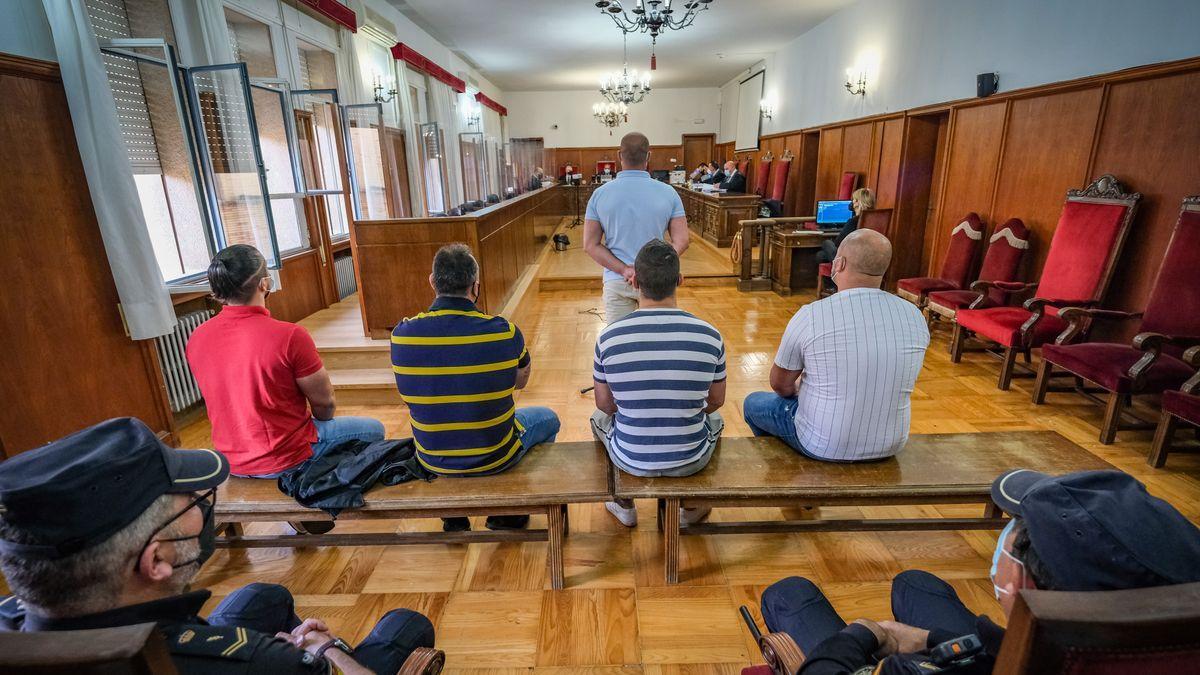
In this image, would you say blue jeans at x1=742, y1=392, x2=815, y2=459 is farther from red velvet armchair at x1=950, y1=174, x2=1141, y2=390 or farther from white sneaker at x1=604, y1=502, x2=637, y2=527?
red velvet armchair at x1=950, y1=174, x2=1141, y2=390

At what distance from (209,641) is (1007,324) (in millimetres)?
4330

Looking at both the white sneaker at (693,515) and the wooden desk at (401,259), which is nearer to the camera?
the white sneaker at (693,515)

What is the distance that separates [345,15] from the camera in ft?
18.2

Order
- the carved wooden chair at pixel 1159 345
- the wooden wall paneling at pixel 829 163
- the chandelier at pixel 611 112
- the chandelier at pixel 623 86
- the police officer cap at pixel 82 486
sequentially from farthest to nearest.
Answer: the chandelier at pixel 611 112 → the chandelier at pixel 623 86 → the wooden wall paneling at pixel 829 163 → the carved wooden chair at pixel 1159 345 → the police officer cap at pixel 82 486

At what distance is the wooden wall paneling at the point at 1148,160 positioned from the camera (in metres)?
2.98

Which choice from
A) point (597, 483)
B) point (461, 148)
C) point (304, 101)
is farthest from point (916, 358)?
point (461, 148)

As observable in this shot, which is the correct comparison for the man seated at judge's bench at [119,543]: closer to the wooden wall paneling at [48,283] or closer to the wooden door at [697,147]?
the wooden wall paneling at [48,283]

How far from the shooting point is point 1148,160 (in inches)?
126

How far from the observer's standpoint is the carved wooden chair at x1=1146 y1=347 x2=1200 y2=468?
2.50 metres

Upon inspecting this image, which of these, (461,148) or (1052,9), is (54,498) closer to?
(1052,9)

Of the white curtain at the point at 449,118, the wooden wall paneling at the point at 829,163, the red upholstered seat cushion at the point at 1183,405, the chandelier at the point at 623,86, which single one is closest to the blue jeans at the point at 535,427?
the red upholstered seat cushion at the point at 1183,405

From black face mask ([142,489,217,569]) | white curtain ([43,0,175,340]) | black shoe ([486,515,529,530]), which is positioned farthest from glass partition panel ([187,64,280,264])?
black face mask ([142,489,217,569])

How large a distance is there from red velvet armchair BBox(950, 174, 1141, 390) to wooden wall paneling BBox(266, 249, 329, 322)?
5395 millimetres

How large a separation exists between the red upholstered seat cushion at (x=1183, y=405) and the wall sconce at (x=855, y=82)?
18.4ft
